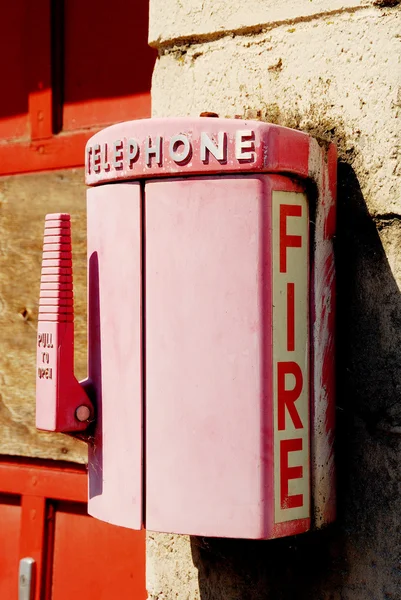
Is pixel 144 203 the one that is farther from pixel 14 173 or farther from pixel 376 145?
pixel 14 173

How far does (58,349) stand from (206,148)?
0.42 meters

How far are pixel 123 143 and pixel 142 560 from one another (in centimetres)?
102

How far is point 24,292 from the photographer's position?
91.5 inches

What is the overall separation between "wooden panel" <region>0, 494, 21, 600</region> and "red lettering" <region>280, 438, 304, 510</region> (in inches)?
41.5

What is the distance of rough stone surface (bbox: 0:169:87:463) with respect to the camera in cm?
224

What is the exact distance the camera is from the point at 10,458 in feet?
7.78

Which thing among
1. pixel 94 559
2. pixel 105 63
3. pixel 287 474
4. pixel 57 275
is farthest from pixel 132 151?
pixel 94 559

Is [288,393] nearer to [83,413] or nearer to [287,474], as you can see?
[287,474]

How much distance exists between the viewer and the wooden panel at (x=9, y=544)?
2.37 m

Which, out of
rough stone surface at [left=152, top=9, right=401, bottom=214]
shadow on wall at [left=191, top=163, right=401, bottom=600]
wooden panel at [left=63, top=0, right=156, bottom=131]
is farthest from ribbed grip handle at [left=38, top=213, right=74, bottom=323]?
wooden panel at [left=63, top=0, right=156, bottom=131]

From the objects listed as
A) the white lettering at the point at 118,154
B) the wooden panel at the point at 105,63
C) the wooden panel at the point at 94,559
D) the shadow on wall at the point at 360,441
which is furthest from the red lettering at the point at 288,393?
the wooden panel at the point at 105,63

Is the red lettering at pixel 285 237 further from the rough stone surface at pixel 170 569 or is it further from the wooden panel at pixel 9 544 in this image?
the wooden panel at pixel 9 544

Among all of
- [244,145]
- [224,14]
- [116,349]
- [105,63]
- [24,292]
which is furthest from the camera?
[24,292]

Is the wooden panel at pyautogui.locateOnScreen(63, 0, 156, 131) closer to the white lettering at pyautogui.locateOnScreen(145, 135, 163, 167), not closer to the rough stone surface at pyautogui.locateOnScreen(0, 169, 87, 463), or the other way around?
the rough stone surface at pyautogui.locateOnScreen(0, 169, 87, 463)
